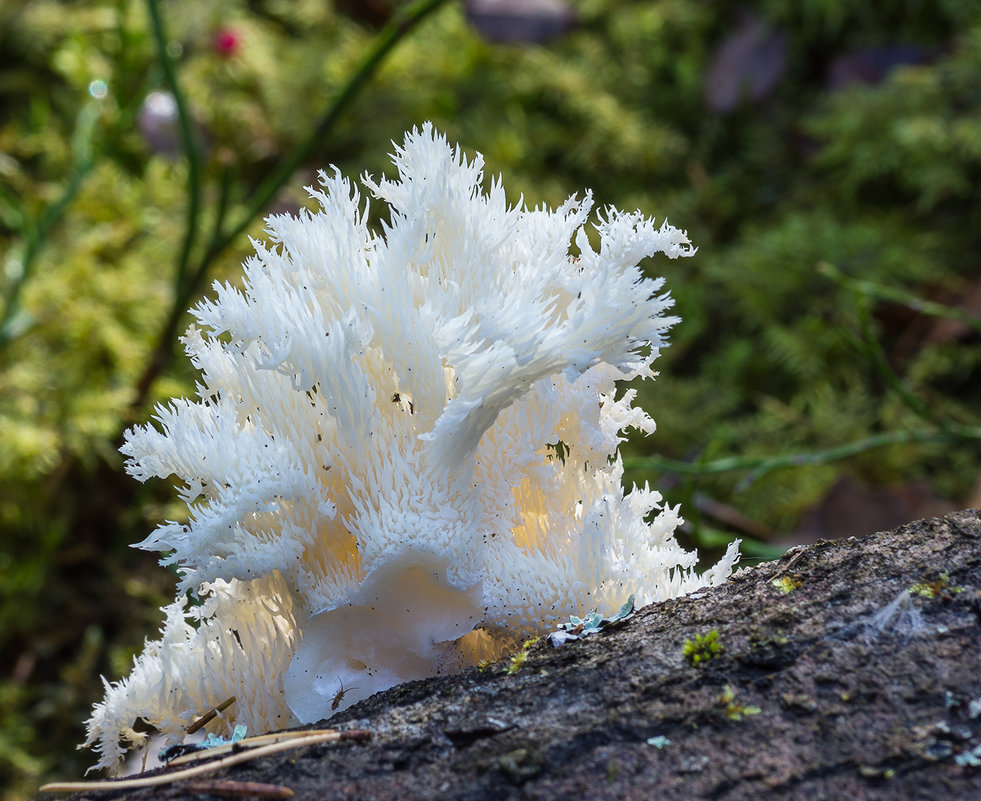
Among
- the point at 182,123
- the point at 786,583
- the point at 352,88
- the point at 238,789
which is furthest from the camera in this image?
the point at 182,123

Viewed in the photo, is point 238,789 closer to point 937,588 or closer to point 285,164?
point 937,588

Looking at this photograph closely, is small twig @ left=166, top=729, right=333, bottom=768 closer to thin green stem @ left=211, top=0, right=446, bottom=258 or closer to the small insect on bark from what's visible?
the small insect on bark

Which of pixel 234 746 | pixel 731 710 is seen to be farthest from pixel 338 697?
pixel 731 710

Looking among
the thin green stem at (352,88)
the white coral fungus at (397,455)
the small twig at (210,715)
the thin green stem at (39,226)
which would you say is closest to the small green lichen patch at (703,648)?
the white coral fungus at (397,455)

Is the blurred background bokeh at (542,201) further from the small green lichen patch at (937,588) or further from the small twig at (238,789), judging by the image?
the small twig at (238,789)

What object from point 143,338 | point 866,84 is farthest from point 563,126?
point 143,338

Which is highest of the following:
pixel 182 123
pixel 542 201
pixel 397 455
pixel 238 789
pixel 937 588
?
pixel 182 123

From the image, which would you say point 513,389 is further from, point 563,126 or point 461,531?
point 563,126
